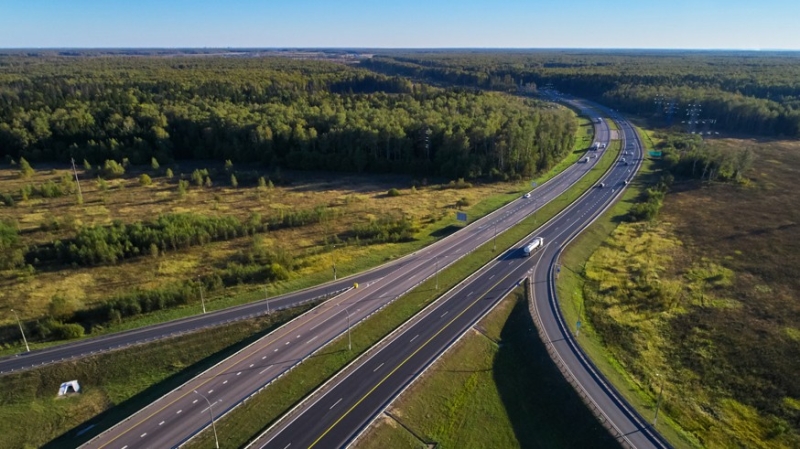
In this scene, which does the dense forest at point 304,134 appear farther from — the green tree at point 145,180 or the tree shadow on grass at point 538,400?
the tree shadow on grass at point 538,400

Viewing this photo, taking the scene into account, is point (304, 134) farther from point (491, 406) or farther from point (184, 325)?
point (491, 406)

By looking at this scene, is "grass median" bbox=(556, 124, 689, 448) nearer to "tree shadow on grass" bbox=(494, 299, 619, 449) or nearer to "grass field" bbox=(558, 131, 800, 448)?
"grass field" bbox=(558, 131, 800, 448)

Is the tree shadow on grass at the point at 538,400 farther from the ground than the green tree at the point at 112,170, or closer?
closer

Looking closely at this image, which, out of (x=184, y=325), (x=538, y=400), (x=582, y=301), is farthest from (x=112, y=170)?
(x=538, y=400)

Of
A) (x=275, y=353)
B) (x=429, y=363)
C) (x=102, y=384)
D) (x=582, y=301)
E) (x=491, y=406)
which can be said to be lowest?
(x=491, y=406)

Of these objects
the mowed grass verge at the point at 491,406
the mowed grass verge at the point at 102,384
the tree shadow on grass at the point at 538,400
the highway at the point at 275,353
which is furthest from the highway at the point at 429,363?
the mowed grass verge at the point at 102,384

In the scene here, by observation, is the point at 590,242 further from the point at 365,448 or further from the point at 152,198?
the point at 152,198
